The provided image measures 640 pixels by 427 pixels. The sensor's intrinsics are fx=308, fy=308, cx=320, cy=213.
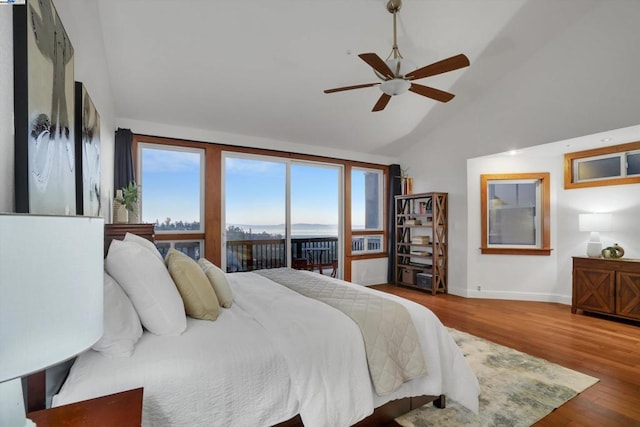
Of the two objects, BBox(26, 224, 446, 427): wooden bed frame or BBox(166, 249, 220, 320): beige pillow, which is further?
BBox(166, 249, 220, 320): beige pillow

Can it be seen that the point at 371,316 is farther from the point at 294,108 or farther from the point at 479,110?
the point at 479,110

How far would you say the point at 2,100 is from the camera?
2.92ft

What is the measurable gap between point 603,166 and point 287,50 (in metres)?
4.42

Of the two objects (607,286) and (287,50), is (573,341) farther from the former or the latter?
(287,50)

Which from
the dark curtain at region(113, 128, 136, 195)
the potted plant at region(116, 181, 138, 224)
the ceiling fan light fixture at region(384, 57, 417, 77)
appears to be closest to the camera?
the ceiling fan light fixture at region(384, 57, 417, 77)

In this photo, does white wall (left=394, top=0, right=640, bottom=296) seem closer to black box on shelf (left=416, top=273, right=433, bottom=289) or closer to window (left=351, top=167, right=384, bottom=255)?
black box on shelf (left=416, top=273, right=433, bottom=289)

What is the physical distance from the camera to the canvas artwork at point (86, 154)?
5.39 feet

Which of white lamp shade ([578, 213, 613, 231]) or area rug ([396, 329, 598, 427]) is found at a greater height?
white lamp shade ([578, 213, 613, 231])

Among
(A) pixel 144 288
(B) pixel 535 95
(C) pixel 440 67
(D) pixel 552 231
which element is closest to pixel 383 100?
(C) pixel 440 67

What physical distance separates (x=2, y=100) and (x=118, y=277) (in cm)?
83

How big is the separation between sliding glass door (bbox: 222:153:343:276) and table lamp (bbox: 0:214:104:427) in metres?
3.87

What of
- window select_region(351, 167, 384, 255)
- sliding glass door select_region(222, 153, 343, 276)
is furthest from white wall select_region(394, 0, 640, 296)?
sliding glass door select_region(222, 153, 343, 276)

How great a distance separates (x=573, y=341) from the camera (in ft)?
10.2

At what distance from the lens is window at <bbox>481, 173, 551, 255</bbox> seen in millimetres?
4723
